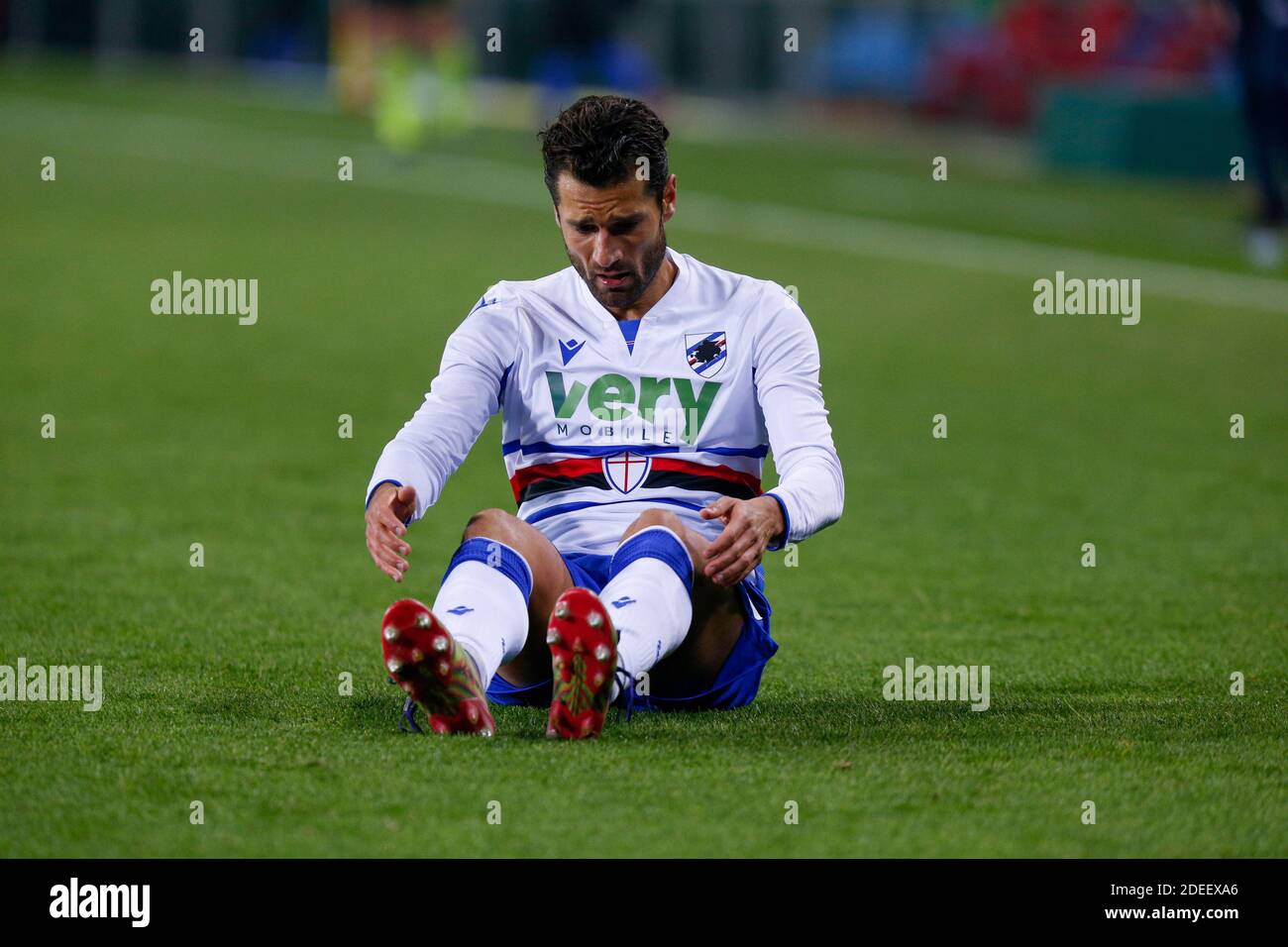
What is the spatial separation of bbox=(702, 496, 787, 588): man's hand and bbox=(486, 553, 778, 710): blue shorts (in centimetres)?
44

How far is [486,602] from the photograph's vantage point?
484 centimetres

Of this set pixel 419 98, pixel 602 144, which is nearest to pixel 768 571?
pixel 602 144

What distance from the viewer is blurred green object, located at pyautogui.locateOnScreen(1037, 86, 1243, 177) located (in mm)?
22750

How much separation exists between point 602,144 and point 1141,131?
774 inches

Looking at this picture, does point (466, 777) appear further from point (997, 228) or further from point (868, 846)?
point (997, 228)

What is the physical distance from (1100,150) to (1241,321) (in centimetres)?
1063

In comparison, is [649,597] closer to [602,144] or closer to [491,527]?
[491,527]

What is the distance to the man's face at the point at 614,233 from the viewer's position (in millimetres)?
5023

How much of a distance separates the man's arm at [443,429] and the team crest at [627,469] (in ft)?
1.16

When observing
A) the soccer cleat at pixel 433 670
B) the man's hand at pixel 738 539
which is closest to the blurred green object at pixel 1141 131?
the man's hand at pixel 738 539
